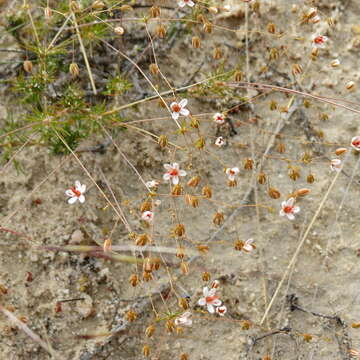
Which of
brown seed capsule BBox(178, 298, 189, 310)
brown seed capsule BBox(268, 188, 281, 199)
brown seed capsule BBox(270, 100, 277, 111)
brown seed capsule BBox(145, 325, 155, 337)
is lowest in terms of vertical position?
brown seed capsule BBox(145, 325, 155, 337)

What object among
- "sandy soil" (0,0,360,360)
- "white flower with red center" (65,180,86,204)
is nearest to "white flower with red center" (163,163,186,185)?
"sandy soil" (0,0,360,360)

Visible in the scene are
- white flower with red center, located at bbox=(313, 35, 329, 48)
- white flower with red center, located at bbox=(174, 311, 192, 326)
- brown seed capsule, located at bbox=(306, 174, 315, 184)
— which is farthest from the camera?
white flower with red center, located at bbox=(313, 35, 329, 48)

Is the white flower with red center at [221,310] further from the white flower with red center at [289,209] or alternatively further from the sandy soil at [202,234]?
the white flower with red center at [289,209]

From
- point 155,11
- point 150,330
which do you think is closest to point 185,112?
point 155,11

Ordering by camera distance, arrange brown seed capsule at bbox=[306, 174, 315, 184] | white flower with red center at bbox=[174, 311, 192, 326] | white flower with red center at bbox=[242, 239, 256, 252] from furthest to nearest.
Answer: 1. brown seed capsule at bbox=[306, 174, 315, 184]
2. white flower with red center at bbox=[242, 239, 256, 252]
3. white flower with red center at bbox=[174, 311, 192, 326]

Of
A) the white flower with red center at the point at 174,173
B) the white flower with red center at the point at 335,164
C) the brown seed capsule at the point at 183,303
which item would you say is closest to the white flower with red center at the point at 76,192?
the white flower with red center at the point at 174,173

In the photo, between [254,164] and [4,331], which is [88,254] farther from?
[254,164]

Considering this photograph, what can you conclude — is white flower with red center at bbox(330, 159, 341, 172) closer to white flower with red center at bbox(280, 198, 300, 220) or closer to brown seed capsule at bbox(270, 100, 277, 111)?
white flower with red center at bbox(280, 198, 300, 220)
